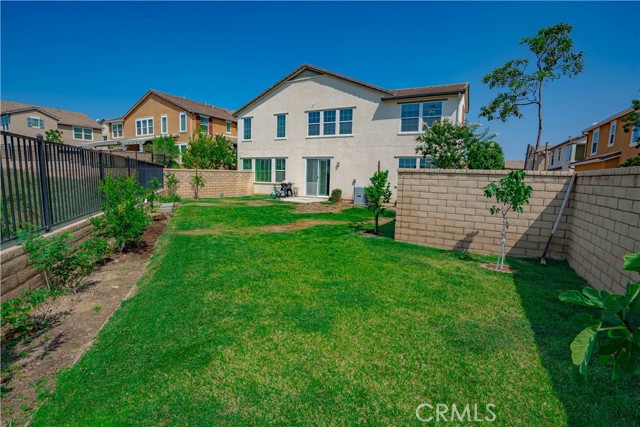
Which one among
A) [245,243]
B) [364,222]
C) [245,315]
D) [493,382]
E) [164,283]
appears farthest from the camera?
[364,222]

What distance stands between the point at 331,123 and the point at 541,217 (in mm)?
15392

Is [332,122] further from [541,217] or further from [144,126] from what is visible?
[144,126]

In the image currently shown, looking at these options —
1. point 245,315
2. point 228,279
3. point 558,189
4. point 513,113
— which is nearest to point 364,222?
point 558,189

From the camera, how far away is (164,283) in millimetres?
5230

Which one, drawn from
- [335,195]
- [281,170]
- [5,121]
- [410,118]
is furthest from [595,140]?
[5,121]

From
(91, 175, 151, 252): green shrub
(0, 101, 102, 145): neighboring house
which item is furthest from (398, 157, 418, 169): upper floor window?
(0, 101, 102, 145): neighboring house

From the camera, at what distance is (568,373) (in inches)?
116

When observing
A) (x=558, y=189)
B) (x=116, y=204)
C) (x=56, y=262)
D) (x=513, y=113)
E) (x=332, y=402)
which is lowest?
(x=332, y=402)

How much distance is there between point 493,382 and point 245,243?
605 centimetres

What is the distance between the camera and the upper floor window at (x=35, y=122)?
37.8 metres

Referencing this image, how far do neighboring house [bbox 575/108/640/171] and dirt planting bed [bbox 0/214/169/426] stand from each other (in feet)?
88.2

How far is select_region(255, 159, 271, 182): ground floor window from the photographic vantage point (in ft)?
77.2

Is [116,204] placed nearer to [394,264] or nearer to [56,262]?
[56,262]

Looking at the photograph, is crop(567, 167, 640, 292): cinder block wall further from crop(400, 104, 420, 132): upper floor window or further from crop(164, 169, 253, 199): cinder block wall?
crop(164, 169, 253, 199): cinder block wall
